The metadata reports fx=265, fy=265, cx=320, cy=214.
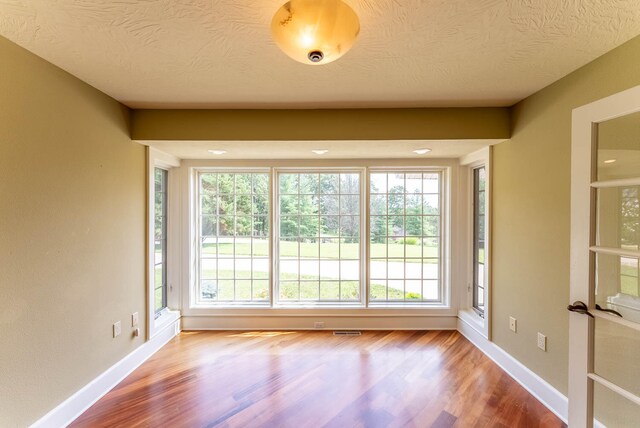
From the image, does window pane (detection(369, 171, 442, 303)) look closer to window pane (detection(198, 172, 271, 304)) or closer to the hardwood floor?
the hardwood floor

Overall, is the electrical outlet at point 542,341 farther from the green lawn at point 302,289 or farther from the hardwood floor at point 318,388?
the green lawn at point 302,289

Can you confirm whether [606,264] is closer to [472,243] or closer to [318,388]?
[472,243]

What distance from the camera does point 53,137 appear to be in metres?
1.58

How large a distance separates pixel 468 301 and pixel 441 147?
1733mm

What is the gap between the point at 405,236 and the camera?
10.2 ft

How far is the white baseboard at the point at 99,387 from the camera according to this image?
Answer: 5.17 feet

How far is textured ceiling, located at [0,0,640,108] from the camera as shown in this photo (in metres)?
1.12

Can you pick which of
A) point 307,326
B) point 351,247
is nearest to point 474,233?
point 351,247

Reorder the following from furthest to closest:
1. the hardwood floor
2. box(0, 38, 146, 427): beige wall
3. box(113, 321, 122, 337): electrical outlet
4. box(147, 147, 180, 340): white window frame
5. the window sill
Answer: the window sill → box(147, 147, 180, 340): white window frame → box(113, 321, 122, 337): electrical outlet → the hardwood floor → box(0, 38, 146, 427): beige wall

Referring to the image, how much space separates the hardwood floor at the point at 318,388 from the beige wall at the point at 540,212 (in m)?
0.40

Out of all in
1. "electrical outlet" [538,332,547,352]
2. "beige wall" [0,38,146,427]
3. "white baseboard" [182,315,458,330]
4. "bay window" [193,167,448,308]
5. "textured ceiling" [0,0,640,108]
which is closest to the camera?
"textured ceiling" [0,0,640,108]

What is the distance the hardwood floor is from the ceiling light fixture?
6.62 ft

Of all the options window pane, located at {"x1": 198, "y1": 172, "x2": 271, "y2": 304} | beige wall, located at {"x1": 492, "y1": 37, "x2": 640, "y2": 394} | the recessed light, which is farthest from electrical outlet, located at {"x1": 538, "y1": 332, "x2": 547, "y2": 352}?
window pane, located at {"x1": 198, "y1": 172, "x2": 271, "y2": 304}

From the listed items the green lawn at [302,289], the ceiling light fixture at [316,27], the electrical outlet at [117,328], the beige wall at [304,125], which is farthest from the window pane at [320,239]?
the ceiling light fixture at [316,27]
